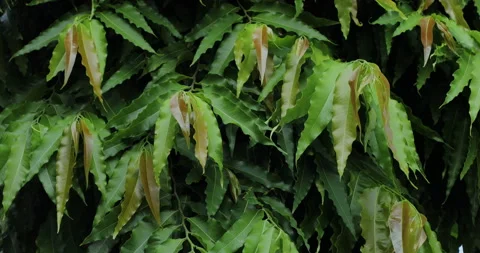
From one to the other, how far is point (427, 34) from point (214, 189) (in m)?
0.44

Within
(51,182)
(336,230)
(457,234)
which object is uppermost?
(51,182)

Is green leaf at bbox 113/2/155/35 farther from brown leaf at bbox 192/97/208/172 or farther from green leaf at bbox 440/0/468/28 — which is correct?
green leaf at bbox 440/0/468/28

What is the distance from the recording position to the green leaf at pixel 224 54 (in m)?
1.15

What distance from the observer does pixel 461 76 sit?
3.76 feet

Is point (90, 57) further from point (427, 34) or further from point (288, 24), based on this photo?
point (427, 34)

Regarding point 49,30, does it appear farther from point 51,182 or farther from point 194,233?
point 194,233

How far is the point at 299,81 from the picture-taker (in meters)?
1.11

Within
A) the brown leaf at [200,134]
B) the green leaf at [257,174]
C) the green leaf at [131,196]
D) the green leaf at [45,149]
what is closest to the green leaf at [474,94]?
the green leaf at [257,174]

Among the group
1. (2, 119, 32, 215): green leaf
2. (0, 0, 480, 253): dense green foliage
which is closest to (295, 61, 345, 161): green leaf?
(0, 0, 480, 253): dense green foliage

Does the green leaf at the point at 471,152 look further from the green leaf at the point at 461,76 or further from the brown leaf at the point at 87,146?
the brown leaf at the point at 87,146

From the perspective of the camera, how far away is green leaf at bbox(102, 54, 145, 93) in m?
1.18

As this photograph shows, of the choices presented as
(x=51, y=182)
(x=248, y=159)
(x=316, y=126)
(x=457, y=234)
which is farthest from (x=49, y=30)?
(x=457, y=234)

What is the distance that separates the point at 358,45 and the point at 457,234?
447mm

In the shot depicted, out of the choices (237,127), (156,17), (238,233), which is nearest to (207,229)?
(238,233)
